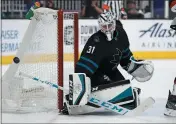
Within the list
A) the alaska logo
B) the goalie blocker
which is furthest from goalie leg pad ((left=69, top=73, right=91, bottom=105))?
the alaska logo

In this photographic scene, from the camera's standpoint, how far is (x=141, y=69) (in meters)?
4.02

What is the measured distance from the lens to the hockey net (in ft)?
12.5

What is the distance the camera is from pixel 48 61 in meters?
3.91

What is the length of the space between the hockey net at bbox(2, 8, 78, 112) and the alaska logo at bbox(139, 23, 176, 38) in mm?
4560

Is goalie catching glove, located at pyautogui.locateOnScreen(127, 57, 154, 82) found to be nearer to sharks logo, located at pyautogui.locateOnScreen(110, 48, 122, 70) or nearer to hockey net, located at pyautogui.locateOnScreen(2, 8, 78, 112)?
sharks logo, located at pyautogui.locateOnScreen(110, 48, 122, 70)

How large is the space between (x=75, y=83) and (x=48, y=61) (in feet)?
1.62

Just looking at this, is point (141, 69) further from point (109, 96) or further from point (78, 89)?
point (78, 89)

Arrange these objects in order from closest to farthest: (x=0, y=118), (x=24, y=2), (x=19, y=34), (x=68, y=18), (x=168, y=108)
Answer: (x=0, y=118) < (x=168, y=108) < (x=68, y=18) < (x=19, y=34) < (x=24, y=2)

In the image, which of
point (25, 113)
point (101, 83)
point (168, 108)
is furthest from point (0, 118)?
point (168, 108)

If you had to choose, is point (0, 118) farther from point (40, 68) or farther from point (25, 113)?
point (40, 68)

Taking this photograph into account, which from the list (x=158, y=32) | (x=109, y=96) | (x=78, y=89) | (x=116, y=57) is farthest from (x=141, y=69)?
(x=158, y=32)

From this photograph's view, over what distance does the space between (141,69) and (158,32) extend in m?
4.52

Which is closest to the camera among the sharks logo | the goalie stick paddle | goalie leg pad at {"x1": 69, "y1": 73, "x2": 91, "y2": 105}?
goalie leg pad at {"x1": 69, "y1": 73, "x2": 91, "y2": 105}

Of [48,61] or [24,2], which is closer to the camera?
[48,61]
